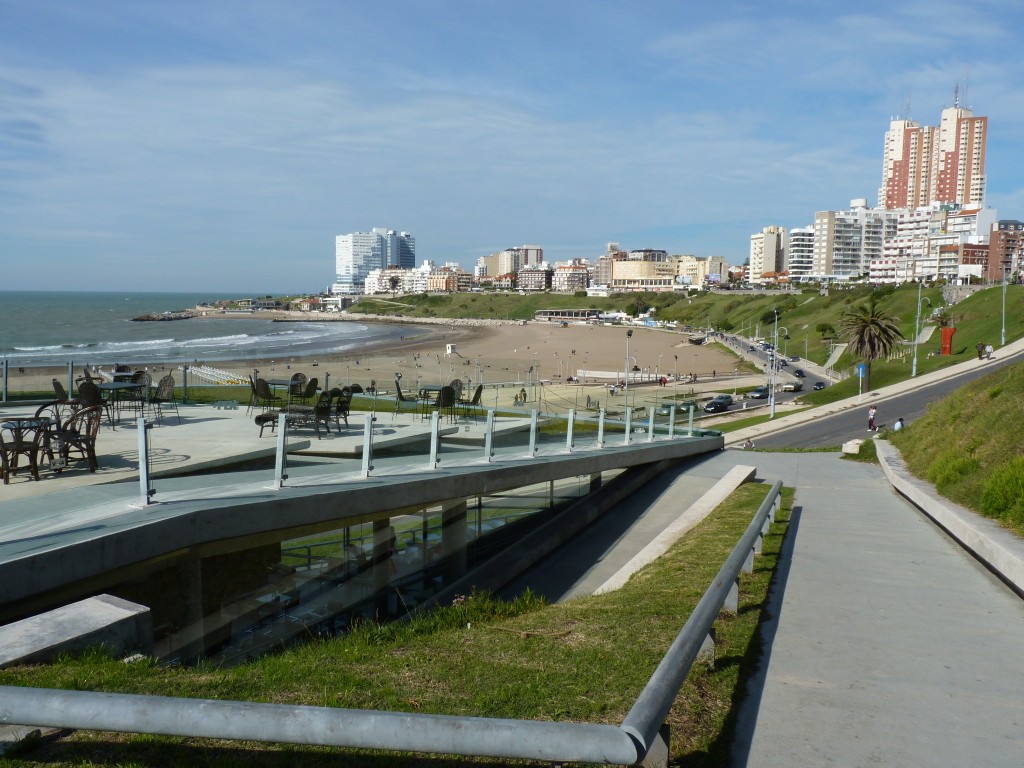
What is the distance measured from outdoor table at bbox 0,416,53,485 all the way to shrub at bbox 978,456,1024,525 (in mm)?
9467

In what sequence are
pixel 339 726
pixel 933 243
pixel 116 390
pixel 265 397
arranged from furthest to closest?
pixel 933 243 < pixel 265 397 < pixel 116 390 < pixel 339 726

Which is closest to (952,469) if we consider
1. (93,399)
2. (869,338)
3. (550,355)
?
(93,399)

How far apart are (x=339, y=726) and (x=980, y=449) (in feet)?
35.4

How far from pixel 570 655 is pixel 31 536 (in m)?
3.94

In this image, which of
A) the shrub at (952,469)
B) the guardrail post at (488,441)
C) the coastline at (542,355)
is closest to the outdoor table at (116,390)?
the guardrail post at (488,441)

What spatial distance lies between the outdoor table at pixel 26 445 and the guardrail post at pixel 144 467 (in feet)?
5.58

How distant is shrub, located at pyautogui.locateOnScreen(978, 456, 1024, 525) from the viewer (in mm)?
7798

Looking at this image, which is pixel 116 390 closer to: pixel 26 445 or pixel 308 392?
pixel 308 392

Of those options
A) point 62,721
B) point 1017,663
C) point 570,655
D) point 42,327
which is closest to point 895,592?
point 1017,663

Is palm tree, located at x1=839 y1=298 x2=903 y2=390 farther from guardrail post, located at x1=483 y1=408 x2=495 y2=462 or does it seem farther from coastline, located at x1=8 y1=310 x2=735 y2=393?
guardrail post, located at x1=483 y1=408 x2=495 y2=462

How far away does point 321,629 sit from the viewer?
7551 millimetres

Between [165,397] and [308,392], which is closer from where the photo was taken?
[308,392]

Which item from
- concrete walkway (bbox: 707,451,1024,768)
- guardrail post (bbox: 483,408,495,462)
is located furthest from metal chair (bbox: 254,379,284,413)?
concrete walkway (bbox: 707,451,1024,768)

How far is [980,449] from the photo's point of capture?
10.7 meters
